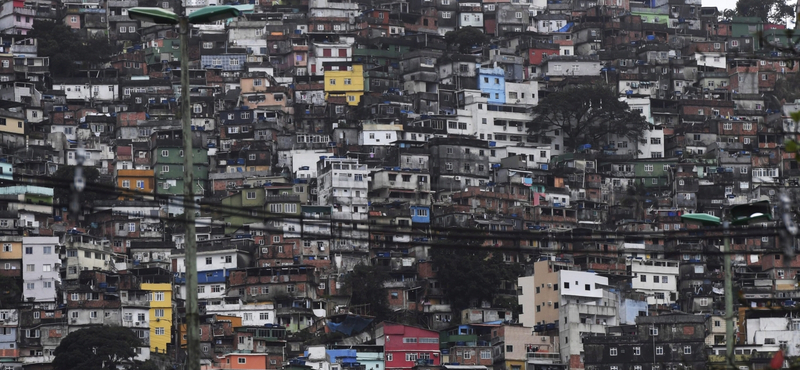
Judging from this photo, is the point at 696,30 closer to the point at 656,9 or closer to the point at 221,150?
the point at 656,9

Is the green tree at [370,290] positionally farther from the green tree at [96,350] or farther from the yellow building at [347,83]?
the yellow building at [347,83]

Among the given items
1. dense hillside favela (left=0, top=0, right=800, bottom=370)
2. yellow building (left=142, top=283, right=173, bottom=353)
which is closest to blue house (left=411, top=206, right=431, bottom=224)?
dense hillside favela (left=0, top=0, right=800, bottom=370)

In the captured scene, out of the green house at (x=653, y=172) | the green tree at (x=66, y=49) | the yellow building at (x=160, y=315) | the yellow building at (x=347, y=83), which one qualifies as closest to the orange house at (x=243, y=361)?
the yellow building at (x=160, y=315)

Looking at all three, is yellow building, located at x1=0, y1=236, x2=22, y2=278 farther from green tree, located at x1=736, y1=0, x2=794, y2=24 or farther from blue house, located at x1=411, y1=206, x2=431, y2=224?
green tree, located at x1=736, y1=0, x2=794, y2=24

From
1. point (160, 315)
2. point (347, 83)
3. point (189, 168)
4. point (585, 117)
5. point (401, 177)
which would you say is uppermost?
point (189, 168)

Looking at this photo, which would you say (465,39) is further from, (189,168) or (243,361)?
(189,168)

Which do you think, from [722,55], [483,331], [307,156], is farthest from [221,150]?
[722,55]

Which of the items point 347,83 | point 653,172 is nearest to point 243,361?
point 653,172
